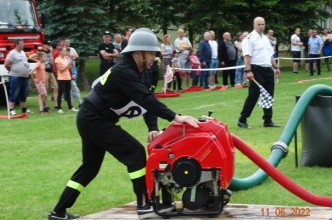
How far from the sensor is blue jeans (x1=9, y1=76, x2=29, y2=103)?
21.4 meters

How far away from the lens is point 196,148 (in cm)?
753

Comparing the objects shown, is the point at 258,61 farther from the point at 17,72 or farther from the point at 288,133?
the point at 17,72

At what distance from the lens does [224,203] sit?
26.0 feet

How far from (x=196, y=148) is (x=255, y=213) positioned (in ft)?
3.49

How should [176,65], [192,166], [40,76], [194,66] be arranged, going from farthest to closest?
[194,66] < [176,65] < [40,76] < [192,166]

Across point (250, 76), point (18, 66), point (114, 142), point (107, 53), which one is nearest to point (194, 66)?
point (107, 53)

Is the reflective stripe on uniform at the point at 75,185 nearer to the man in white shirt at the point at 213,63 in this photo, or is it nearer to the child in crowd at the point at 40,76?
the child in crowd at the point at 40,76

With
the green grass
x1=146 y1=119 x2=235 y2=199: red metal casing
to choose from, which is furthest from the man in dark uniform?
the green grass

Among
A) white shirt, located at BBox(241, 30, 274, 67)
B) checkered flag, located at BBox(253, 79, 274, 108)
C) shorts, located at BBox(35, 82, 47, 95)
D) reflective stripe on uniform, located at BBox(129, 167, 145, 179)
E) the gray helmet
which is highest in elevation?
the gray helmet

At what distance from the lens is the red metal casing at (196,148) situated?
7516mm

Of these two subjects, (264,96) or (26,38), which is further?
(26,38)

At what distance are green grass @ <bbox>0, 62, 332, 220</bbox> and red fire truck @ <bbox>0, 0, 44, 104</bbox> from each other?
3888 mm

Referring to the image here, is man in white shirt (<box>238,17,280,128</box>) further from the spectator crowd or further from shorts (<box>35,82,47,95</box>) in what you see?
shorts (<box>35,82,47,95</box>)

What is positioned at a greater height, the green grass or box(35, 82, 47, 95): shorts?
box(35, 82, 47, 95): shorts
